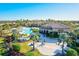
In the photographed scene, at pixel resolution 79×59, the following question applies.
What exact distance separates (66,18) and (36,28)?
0.96 feet

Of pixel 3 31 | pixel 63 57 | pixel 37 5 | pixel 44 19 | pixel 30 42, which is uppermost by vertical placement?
pixel 37 5

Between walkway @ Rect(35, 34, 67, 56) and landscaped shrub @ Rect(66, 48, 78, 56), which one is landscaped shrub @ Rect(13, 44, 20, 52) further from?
landscaped shrub @ Rect(66, 48, 78, 56)

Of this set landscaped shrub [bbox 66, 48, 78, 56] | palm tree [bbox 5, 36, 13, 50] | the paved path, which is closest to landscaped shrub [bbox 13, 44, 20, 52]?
palm tree [bbox 5, 36, 13, 50]

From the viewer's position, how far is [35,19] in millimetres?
1673

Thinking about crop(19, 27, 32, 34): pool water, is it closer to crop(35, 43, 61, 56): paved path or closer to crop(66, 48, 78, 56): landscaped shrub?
crop(35, 43, 61, 56): paved path

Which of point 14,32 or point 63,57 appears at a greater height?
point 14,32

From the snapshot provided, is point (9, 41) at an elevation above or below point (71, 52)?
above

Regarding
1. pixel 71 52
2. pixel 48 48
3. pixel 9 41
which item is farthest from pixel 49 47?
pixel 9 41

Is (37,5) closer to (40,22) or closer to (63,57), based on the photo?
(40,22)

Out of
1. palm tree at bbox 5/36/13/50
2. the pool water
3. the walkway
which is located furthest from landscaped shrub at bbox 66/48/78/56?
palm tree at bbox 5/36/13/50

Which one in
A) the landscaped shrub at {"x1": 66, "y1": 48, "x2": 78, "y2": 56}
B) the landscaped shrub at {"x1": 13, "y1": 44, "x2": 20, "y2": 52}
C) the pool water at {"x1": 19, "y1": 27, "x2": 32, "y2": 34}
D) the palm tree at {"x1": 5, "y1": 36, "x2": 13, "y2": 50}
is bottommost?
the landscaped shrub at {"x1": 66, "y1": 48, "x2": 78, "y2": 56}

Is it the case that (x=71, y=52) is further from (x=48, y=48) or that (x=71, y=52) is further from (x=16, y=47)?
(x=16, y=47)

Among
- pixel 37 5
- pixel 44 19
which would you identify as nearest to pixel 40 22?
pixel 44 19

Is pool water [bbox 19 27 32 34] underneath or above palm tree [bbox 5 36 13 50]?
above
